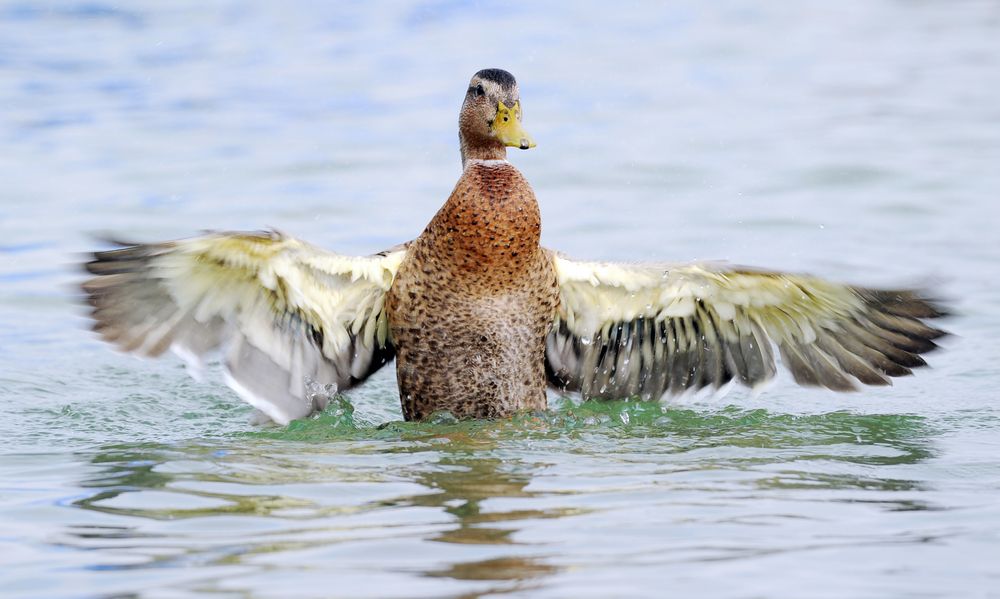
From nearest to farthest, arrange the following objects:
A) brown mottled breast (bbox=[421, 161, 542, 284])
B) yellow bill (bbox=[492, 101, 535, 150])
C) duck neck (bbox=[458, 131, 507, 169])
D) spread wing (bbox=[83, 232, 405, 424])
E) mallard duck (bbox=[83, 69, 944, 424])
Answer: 1. spread wing (bbox=[83, 232, 405, 424])
2. mallard duck (bbox=[83, 69, 944, 424])
3. brown mottled breast (bbox=[421, 161, 542, 284])
4. yellow bill (bbox=[492, 101, 535, 150])
5. duck neck (bbox=[458, 131, 507, 169])

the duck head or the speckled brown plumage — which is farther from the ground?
the duck head

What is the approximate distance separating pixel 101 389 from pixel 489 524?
4188 mm

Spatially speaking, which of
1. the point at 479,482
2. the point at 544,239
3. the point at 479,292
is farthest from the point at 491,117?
the point at 544,239

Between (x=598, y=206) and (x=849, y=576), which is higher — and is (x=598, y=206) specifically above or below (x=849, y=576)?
above

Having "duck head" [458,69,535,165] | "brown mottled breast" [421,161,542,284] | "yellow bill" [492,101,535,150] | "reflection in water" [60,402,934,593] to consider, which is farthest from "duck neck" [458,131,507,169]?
"reflection in water" [60,402,934,593]

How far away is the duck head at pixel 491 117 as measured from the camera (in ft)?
24.0

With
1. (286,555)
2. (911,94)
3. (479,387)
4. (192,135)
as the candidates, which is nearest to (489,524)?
(286,555)

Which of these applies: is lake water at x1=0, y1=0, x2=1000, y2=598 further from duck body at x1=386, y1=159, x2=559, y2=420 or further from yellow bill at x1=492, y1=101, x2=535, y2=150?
yellow bill at x1=492, y1=101, x2=535, y2=150

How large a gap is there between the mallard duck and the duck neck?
0.04ft

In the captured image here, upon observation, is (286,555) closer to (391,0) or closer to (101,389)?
(101,389)

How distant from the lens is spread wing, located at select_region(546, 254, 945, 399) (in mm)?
7316

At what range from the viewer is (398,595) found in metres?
4.84

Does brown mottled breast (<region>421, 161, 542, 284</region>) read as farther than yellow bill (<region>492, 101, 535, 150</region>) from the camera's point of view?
No

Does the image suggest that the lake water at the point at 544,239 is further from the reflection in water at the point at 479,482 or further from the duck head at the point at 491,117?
the duck head at the point at 491,117
